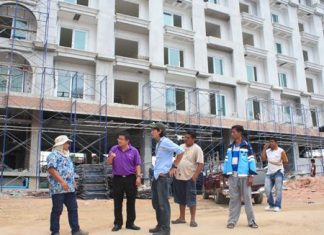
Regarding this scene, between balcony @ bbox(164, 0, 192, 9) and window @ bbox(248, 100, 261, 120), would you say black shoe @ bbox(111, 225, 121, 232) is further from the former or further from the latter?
balcony @ bbox(164, 0, 192, 9)

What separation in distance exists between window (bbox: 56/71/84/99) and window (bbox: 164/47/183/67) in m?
6.09

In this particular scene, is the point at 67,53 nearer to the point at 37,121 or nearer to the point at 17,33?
the point at 17,33

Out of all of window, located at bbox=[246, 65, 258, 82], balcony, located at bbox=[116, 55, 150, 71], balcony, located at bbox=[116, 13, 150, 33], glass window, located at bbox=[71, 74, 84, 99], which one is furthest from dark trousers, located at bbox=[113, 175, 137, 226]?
window, located at bbox=[246, 65, 258, 82]

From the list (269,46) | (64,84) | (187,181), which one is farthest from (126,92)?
(187,181)

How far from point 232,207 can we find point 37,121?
13.2 metres

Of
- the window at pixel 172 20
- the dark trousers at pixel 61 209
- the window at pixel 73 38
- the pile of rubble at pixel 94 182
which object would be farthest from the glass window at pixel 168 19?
the dark trousers at pixel 61 209

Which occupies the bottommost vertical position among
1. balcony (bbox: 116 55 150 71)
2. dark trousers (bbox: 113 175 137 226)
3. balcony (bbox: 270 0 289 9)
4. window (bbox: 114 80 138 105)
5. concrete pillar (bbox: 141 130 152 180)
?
dark trousers (bbox: 113 175 137 226)

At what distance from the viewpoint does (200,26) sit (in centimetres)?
2511

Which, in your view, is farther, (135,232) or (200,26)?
(200,26)

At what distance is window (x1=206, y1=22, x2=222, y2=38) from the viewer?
A: 27.1 meters

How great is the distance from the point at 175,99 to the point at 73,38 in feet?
22.9

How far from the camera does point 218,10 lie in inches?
1042

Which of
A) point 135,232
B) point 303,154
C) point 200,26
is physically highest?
point 200,26

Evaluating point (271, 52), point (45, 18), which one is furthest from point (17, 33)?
point (271, 52)
